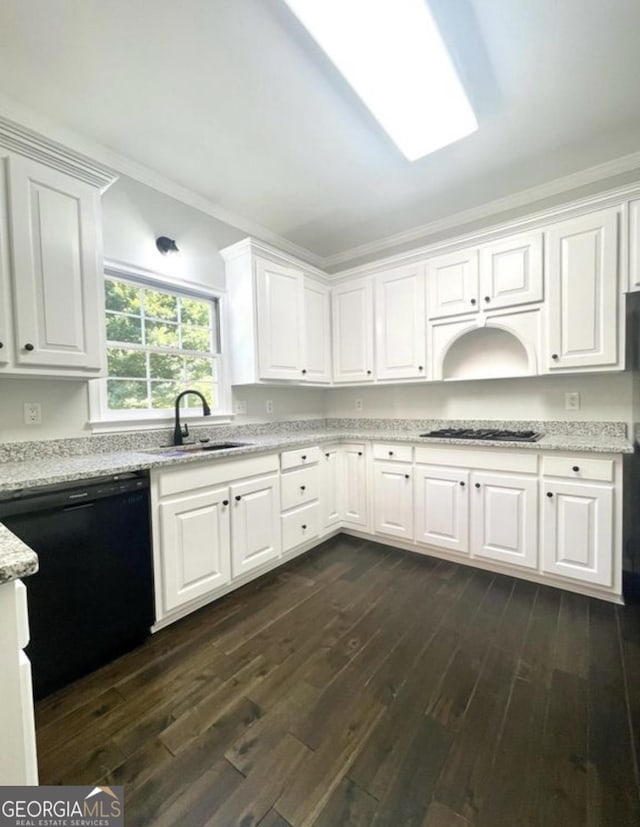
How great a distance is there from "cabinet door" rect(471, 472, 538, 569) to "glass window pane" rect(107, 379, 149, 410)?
7.68 feet

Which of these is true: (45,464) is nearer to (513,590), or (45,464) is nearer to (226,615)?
(226,615)

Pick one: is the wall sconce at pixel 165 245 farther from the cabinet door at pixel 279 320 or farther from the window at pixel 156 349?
the cabinet door at pixel 279 320

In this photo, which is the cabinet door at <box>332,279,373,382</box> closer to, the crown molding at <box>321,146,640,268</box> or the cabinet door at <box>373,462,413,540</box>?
Result: the crown molding at <box>321,146,640,268</box>

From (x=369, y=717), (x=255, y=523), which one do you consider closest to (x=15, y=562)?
(x=369, y=717)

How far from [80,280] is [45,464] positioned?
3.08ft

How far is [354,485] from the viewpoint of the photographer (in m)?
3.09

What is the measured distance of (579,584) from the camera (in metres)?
2.17

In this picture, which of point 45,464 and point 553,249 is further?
point 553,249

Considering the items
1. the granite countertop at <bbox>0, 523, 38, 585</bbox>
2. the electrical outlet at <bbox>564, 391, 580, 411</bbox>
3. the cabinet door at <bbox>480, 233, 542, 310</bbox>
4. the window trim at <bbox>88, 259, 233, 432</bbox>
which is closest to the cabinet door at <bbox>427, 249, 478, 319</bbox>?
the cabinet door at <bbox>480, 233, 542, 310</bbox>

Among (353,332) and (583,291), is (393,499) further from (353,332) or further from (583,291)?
(583,291)

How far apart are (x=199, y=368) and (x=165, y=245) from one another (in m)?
0.88

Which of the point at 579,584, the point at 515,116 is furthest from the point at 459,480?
the point at 515,116

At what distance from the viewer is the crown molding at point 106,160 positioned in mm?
1723

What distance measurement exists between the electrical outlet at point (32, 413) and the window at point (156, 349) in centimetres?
30
